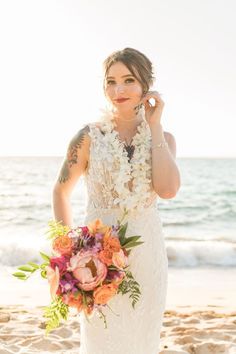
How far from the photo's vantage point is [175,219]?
70.3ft

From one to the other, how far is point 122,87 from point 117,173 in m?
0.49

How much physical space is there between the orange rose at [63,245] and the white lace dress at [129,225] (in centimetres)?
51

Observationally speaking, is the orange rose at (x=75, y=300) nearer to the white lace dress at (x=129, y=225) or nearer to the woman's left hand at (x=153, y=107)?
the white lace dress at (x=129, y=225)

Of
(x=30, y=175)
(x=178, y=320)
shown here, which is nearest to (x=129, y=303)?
(x=178, y=320)

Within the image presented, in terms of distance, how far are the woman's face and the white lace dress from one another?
18cm

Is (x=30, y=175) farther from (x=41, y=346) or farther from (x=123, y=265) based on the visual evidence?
(x=123, y=265)

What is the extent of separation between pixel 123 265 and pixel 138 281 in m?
0.53

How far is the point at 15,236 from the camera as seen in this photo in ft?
56.2

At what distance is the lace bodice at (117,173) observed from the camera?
3271mm

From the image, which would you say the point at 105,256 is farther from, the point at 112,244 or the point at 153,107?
the point at 153,107

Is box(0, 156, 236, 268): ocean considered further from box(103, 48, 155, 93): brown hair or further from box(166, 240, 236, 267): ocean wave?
box(103, 48, 155, 93): brown hair

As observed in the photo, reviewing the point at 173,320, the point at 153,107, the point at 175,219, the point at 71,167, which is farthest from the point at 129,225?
the point at 175,219

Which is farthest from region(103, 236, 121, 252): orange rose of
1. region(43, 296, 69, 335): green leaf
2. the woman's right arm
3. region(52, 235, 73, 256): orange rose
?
the woman's right arm

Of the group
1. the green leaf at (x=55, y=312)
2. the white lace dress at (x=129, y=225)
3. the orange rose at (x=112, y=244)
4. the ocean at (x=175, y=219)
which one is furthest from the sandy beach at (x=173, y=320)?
the orange rose at (x=112, y=244)
